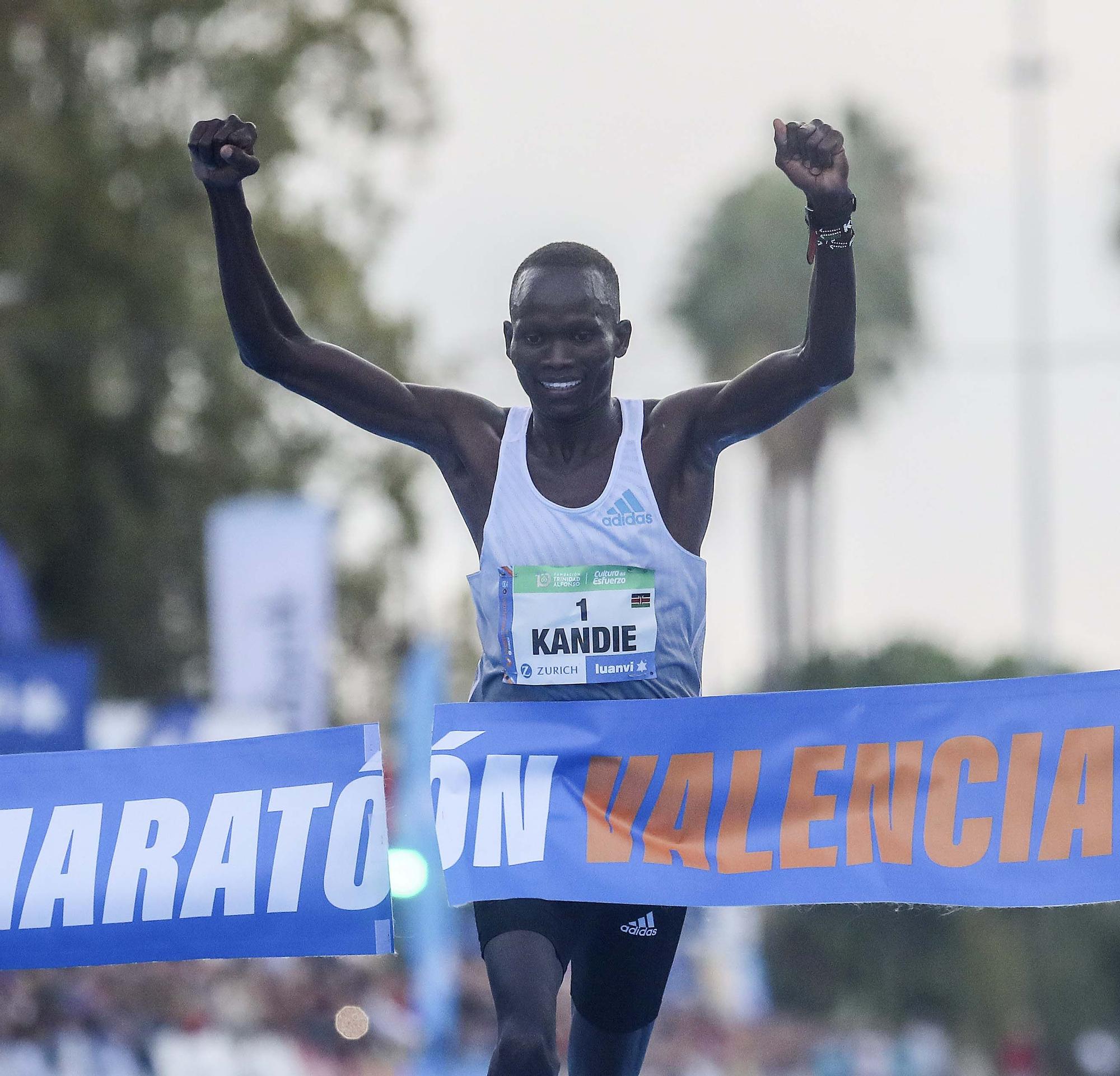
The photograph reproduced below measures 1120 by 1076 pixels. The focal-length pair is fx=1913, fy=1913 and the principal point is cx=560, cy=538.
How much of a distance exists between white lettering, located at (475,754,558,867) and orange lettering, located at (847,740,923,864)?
28.2 inches

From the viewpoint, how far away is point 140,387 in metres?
23.8

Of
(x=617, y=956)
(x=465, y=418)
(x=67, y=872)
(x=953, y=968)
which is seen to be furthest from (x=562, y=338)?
(x=953, y=968)

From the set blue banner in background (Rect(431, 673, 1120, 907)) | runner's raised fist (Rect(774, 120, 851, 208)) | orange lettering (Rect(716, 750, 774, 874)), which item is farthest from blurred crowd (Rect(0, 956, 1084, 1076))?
runner's raised fist (Rect(774, 120, 851, 208))

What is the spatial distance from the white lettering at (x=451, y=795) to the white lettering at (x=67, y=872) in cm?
85

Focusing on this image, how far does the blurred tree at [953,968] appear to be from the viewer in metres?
27.4

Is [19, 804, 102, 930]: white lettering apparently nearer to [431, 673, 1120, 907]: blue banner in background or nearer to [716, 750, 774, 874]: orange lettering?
[431, 673, 1120, 907]: blue banner in background

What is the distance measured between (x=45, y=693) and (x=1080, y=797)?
9.32 meters

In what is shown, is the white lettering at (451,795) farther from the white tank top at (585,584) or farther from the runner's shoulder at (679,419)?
the runner's shoulder at (679,419)

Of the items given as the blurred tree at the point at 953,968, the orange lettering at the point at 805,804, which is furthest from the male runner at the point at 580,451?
the blurred tree at the point at 953,968

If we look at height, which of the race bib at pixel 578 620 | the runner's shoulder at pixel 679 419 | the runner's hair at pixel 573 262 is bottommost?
the race bib at pixel 578 620

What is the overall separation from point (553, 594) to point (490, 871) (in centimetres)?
66

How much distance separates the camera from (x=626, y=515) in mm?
4293

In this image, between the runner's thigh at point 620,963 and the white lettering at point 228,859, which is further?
the white lettering at point 228,859

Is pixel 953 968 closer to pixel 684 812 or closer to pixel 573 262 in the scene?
pixel 684 812
